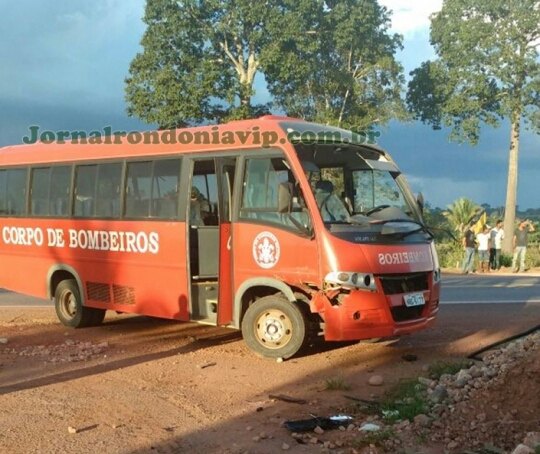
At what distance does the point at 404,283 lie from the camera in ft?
25.0

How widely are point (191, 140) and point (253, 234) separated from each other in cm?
169

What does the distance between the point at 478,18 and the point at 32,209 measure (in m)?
28.4

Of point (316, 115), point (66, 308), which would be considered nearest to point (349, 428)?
point (66, 308)

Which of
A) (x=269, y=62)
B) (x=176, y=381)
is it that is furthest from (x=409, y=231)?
(x=269, y=62)

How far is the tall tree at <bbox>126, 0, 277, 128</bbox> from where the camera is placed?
2992 cm

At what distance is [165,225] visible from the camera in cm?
884

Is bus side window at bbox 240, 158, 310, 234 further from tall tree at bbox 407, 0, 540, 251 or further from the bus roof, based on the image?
tall tree at bbox 407, 0, 540, 251

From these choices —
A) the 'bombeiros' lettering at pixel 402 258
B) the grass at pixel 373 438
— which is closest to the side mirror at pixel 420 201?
the 'bombeiros' lettering at pixel 402 258

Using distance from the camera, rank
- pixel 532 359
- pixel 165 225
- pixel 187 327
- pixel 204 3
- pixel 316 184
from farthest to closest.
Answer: pixel 204 3, pixel 187 327, pixel 165 225, pixel 316 184, pixel 532 359

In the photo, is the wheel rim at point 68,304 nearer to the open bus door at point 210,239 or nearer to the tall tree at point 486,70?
the open bus door at point 210,239

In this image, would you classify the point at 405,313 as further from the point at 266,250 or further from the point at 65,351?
the point at 65,351

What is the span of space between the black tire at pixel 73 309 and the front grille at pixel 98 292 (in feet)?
1.09

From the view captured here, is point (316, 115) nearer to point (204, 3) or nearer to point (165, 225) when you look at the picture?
point (204, 3)

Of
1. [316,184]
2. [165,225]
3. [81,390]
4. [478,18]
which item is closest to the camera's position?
[81,390]
